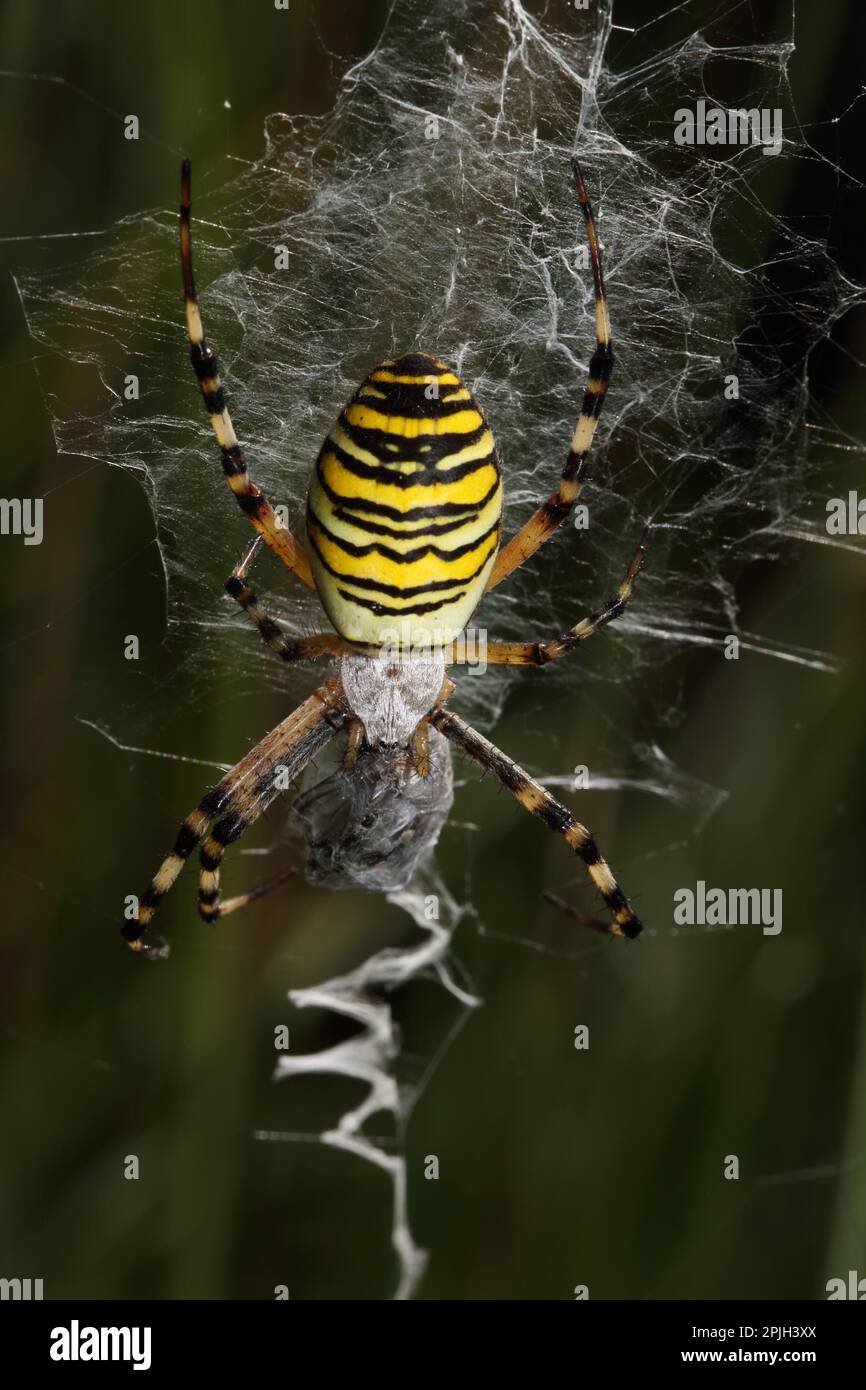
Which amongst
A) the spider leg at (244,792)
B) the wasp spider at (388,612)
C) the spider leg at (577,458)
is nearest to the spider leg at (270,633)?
the wasp spider at (388,612)

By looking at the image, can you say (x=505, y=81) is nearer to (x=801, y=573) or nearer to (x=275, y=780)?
(x=801, y=573)

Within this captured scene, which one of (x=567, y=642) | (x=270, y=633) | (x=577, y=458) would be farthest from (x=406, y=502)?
(x=567, y=642)

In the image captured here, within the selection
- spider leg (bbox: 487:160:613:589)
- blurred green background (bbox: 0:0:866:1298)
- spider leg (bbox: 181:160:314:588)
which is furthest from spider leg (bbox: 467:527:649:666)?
blurred green background (bbox: 0:0:866:1298)

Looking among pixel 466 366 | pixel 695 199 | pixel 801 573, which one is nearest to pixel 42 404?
pixel 466 366

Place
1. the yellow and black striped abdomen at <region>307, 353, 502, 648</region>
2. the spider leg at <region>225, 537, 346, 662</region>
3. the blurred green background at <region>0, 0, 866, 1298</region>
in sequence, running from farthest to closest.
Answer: the blurred green background at <region>0, 0, 866, 1298</region>
the spider leg at <region>225, 537, 346, 662</region>
the yellow and black striped abdomen at <region>307, 353, 502, 648</region>

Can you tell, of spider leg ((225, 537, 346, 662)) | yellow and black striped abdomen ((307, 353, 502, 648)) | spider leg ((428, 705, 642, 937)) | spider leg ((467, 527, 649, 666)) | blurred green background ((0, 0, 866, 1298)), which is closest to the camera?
yellow and black striped abdomen ((307, 353, 502, 648))

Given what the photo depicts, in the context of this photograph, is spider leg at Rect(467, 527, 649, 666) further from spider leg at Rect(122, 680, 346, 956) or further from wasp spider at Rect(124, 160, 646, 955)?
spider leg at Rect(122, 680, 346, 956)

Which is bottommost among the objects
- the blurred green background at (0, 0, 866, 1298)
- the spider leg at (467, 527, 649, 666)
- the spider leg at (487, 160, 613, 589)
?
the blurred green background at (0, 0, 866, 1298)

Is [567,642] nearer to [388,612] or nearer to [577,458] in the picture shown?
[577,458]

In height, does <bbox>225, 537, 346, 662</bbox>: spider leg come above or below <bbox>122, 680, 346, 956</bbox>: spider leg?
above
